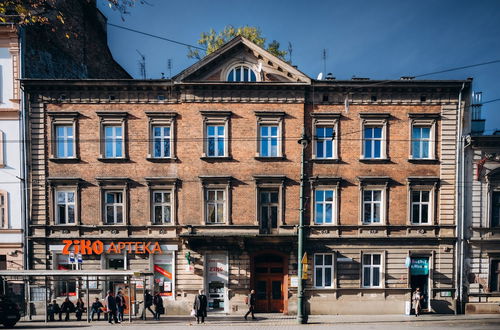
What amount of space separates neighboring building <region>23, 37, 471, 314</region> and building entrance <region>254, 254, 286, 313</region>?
0.08 meters

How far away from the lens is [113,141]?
Answer: 15867 millimetres

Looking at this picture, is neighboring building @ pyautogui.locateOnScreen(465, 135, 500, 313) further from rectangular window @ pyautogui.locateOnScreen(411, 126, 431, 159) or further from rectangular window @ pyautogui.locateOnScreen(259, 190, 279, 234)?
rectangular window @ pyautogui.locateOnScreen(259, 190, 279, 234)

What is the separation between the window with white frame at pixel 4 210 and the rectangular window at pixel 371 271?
19670mm

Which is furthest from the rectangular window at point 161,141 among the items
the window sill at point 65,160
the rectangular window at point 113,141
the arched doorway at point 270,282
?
the arched doorway at point 270,282

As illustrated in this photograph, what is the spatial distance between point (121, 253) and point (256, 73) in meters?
12.5

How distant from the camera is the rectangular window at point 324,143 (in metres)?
16.0

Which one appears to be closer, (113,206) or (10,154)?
(10,154)

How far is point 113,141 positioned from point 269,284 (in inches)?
462

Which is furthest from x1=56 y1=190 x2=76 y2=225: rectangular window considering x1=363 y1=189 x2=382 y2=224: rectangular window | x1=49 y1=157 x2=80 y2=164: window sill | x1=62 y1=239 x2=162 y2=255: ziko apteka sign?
x1=363 y1=189 x2=382 y2=224: rectangular window

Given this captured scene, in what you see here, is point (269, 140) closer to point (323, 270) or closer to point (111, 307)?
point (323, 270)

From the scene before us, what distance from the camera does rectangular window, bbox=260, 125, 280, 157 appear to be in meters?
15.8

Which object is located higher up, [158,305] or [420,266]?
[420,266]

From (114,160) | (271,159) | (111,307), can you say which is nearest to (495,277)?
(271,159)

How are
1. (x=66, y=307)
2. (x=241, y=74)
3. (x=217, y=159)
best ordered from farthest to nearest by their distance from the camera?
(x=241, y=74), (x=217, y=159), (x=66, y=307)
